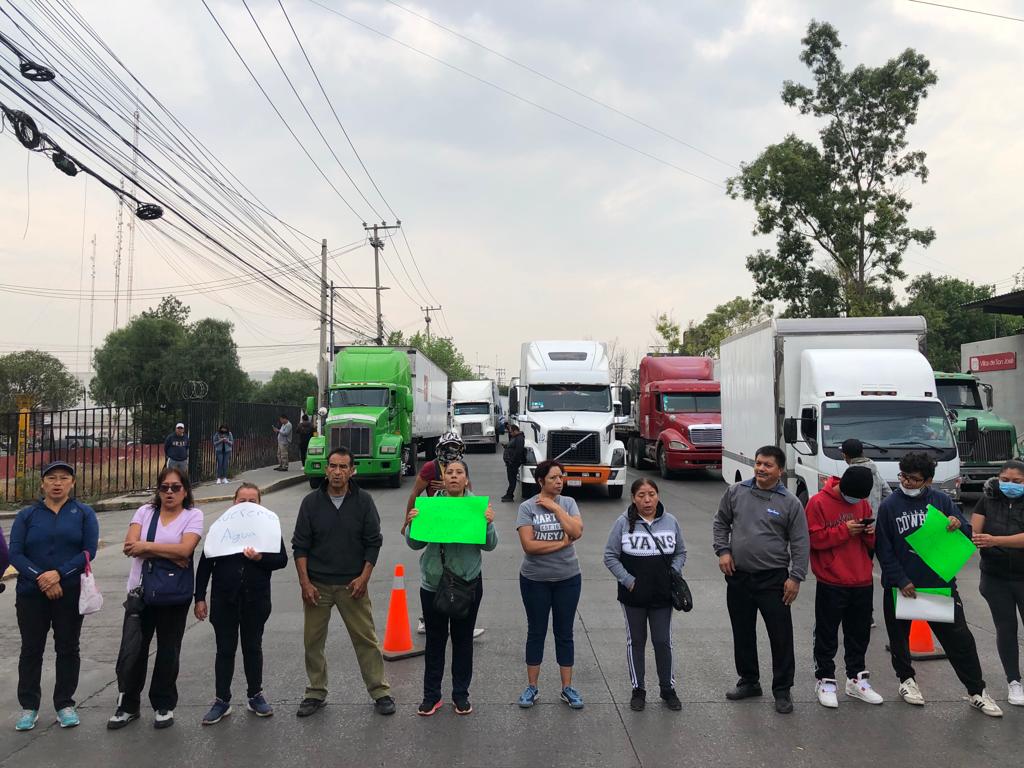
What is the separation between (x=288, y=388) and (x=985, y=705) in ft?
343

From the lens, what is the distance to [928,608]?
17.7 feet

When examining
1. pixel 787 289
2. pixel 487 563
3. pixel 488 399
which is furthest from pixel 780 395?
pixel 488 399

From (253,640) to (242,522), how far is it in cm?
78

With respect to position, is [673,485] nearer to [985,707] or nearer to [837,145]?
[837,145]

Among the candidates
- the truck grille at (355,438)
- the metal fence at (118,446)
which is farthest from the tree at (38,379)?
the truck grille at (355,438)

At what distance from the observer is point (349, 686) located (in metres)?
5.93

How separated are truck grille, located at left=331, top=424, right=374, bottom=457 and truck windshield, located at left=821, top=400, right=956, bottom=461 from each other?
12.2m

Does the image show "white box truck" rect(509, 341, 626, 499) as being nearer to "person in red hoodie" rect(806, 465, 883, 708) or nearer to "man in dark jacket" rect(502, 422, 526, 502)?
"man in dark jacket" rect(502, 422, 526, 502)

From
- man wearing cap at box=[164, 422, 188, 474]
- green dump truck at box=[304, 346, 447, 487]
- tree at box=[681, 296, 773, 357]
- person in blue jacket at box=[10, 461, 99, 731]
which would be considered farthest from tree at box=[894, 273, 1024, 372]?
person in blue jacket at box=[10, 461, 99, 731]

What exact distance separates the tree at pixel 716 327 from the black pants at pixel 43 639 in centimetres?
5267

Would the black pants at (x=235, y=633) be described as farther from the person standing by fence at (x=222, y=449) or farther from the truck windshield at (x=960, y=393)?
the person standing by fence at (x=222, y=449)

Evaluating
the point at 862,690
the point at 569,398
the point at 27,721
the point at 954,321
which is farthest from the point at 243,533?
the point at 954,321

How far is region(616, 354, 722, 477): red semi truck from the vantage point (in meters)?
22.4

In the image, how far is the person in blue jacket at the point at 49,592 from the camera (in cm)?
510
